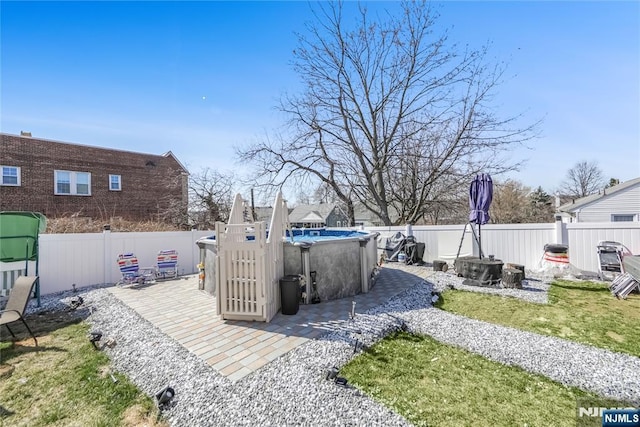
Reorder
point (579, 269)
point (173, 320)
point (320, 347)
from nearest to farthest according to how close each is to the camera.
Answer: point (320, 347), point (173, 320), point (579, 269)

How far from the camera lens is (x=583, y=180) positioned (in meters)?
36.4

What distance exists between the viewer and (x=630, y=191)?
16344 millimetres

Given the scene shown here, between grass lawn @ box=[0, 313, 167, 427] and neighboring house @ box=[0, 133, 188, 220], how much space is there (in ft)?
41.6

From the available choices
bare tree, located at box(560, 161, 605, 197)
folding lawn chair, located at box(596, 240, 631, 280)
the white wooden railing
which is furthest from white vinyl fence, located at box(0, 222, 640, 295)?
bare tree, located at box(560, 161, 605, 197)

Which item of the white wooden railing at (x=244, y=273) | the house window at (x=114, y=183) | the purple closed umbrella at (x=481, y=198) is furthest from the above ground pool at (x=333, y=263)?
the house window at (x=114, y=183)

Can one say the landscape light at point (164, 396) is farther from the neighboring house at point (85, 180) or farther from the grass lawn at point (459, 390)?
the neighboring house at point (85, 180)

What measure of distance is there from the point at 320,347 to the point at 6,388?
374cm

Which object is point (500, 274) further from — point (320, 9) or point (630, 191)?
point (630, 191)

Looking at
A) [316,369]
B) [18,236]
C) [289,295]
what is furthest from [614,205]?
[18,236]

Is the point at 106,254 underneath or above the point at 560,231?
underneath

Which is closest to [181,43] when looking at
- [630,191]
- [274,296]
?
[274,296]

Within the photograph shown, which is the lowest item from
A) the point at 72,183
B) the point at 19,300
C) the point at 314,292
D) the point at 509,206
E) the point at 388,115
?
the point at 314,292
